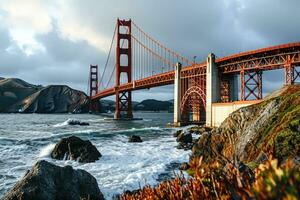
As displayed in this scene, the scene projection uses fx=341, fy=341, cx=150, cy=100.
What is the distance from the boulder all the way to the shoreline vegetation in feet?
4.02

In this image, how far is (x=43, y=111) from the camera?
156 meters

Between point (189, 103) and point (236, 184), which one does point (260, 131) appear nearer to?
point (236, 184)

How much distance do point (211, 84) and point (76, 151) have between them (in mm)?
Answer: 25956

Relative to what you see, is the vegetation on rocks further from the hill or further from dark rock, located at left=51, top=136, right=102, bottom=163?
the hill

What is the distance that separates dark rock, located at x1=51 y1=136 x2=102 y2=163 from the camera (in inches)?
806

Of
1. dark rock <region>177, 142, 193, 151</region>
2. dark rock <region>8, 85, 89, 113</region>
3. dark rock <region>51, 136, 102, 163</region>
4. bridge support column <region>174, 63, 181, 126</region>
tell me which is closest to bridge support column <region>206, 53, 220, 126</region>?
bridge support column <region>174, 63, 181, 126</region>

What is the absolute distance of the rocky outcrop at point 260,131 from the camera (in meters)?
10.6

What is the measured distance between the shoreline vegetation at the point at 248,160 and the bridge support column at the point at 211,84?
52.2ft

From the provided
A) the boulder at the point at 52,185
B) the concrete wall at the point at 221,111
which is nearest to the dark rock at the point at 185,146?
the concrete wall at the point at 221,111

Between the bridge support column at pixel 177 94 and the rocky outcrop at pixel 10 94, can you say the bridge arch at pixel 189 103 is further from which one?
the rocky outcrop at pixel 10 94

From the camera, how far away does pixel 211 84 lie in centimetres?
4331

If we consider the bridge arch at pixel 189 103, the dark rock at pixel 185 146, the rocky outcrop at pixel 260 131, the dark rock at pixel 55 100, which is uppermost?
the dark rock at pixel 55 100

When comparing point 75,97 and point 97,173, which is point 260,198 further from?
point 75,97

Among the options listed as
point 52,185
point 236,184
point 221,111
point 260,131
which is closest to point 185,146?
point 260,131
